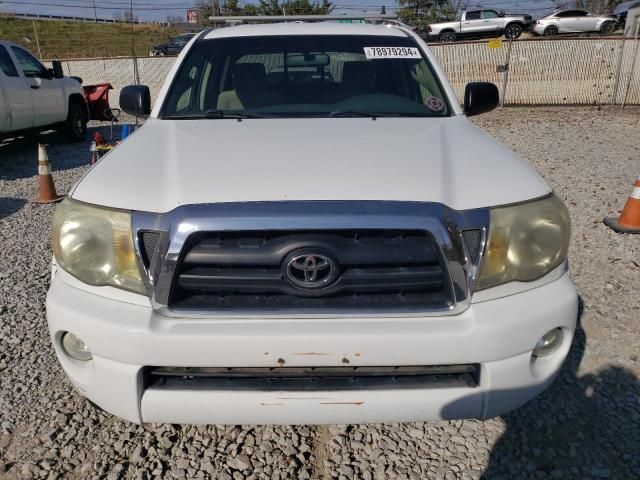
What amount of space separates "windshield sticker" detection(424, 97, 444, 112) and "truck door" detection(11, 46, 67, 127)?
7.86 meters

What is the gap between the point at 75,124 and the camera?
10.1 m

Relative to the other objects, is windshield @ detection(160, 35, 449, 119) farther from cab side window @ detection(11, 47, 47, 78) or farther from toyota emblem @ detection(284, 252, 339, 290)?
cab side window @ detection(11, 47, 47, 78)

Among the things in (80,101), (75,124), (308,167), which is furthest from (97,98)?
(308,167)

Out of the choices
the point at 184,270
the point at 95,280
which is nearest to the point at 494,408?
the point at 184,270

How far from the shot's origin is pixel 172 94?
10.3ft

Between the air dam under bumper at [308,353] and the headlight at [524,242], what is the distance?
9 centimetres

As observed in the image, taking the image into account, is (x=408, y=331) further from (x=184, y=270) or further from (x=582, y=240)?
(x=582, y=240)

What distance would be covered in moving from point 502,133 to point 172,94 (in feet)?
29.1

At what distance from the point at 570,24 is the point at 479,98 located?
29.9m

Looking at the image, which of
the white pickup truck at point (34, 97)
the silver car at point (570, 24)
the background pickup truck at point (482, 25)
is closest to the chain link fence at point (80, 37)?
the white pickup truck at point (34, 97)

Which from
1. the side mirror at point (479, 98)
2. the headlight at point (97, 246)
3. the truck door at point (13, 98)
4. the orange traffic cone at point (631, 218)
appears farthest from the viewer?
the truck door at point (13, 98)

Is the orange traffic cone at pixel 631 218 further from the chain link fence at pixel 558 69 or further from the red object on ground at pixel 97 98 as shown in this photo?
the chain link fence at pixel 558 69

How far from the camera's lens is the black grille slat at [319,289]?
1.76 metres

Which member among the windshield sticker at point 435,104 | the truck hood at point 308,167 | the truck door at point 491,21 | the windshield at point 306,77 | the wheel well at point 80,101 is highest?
the truck door at point 491,21
